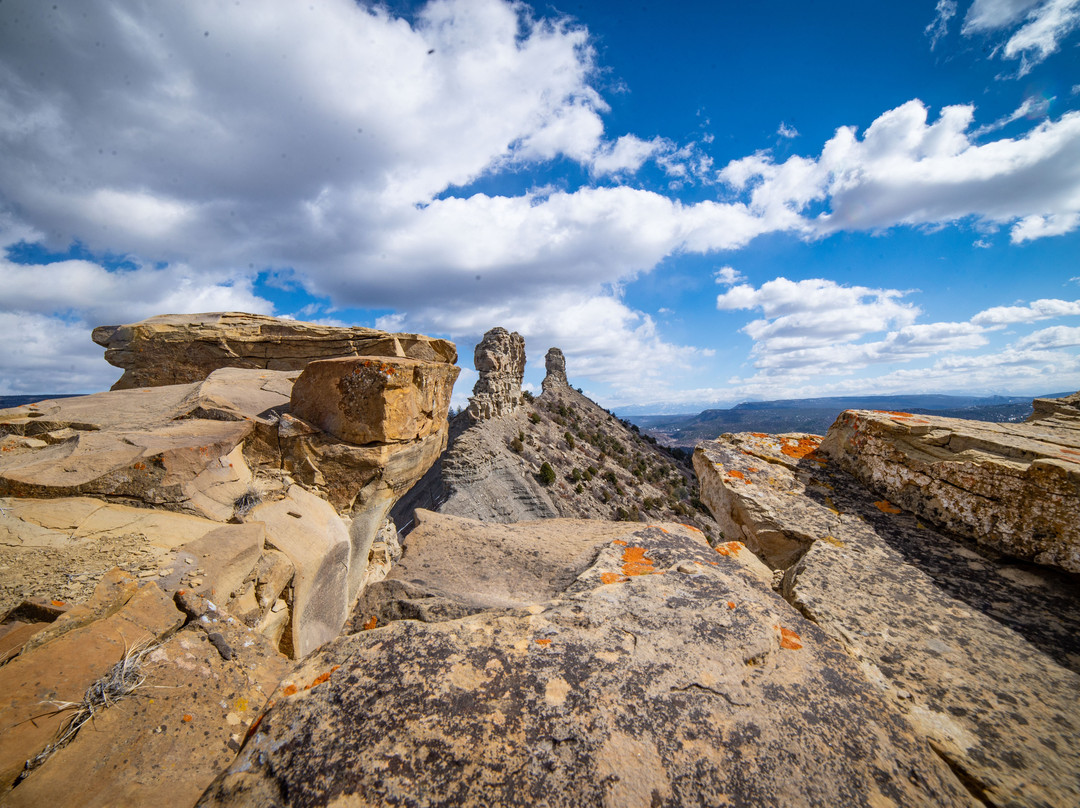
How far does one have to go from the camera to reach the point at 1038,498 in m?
3.05

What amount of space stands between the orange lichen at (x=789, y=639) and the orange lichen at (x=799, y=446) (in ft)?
8.62

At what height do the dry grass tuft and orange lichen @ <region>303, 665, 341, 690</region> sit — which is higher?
orange lichen @ <region>303, 665, 341, 690</region>

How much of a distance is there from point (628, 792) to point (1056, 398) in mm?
6960

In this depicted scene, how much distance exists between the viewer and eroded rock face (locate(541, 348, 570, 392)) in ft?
247

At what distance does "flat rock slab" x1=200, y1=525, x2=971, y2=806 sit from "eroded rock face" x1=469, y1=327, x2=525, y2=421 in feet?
124

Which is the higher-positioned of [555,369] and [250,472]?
[555,369]

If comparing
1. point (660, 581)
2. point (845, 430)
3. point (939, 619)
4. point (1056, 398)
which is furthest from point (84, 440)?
point (1056, 398)

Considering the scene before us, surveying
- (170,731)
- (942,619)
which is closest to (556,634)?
(170,731)

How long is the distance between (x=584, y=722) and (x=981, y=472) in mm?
3605

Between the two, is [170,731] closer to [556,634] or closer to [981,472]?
[556,634]

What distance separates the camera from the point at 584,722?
196 centimetres

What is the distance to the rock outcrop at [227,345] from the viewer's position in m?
8.48

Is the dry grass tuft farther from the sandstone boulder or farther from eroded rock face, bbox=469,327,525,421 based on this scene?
eroded rock face, bbox=469,327,525,421

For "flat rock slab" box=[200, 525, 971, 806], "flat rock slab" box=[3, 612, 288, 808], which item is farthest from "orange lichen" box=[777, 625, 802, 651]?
"flat rock slab" box=[3, 612, 288, 808]
